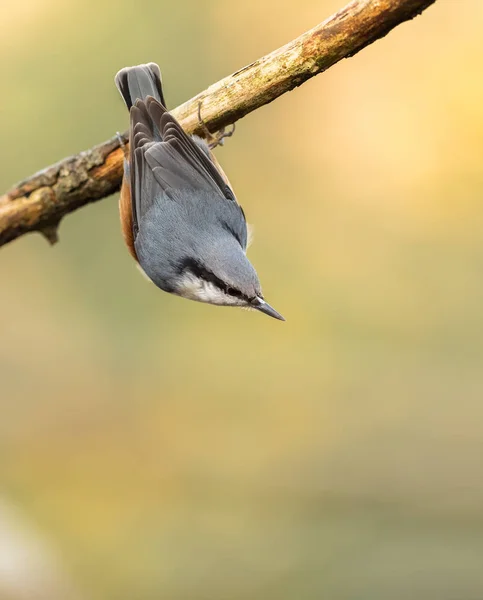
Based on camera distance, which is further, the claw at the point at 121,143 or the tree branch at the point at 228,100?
the claw at the point at 121,143

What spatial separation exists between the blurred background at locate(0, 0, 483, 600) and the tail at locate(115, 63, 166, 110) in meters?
1.90

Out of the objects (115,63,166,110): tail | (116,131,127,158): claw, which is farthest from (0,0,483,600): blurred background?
(116,131,127,158): claw

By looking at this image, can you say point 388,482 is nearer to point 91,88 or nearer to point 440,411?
point 440,411

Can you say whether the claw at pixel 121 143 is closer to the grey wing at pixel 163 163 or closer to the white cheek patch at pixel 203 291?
the grey wing at pixel 163 163

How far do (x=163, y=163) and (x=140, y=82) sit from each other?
0.53m

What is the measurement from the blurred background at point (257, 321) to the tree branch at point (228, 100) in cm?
221

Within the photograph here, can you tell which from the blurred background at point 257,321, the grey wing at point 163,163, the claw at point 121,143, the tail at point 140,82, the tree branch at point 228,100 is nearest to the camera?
the tree branch at point 228,100

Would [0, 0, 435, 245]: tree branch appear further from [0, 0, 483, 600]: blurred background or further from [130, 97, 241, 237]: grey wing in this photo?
[0, 0, 483, 600]: blurred background

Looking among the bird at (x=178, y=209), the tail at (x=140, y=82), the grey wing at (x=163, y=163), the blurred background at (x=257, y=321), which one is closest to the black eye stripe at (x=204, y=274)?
the bird at (x=178, y=209)

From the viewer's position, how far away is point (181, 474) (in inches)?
214

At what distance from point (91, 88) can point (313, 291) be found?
6.99ft

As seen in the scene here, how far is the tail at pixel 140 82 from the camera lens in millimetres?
3512

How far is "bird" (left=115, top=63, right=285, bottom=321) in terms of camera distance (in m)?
3.03

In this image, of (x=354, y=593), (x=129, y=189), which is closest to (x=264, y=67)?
(x=129, y=189)
